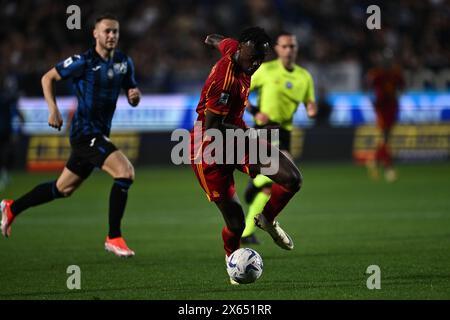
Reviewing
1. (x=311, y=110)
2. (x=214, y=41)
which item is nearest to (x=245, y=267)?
(x=214, y=41)

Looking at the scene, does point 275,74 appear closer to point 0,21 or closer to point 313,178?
point 313,178

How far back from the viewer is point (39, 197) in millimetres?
10156

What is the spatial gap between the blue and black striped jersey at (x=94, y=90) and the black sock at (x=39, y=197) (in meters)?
0.62

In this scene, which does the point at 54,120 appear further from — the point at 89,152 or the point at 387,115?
the point at 387,115

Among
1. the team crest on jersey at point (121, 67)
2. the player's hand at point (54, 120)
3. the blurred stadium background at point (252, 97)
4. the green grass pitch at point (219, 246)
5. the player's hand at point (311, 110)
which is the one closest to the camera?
the green grass pitch at point (219, 246)

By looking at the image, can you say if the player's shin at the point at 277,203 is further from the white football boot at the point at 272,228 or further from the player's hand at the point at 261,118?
the player's hand at the point at 261,118

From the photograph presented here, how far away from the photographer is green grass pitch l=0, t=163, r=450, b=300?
7590mm

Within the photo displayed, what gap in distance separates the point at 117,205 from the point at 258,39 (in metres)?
2.88

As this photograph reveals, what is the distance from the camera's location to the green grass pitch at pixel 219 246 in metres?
7.59

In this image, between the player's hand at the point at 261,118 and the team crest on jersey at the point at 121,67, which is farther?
the player's hand at the point at 261,118

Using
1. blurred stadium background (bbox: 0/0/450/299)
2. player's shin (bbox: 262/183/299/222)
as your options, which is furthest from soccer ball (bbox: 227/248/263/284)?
blurred stadium background (bbox: 0/0/450/299)

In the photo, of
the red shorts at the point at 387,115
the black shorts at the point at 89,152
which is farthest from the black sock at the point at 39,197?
the red shorts at the point at 387,115

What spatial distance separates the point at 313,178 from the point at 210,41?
11829mm
